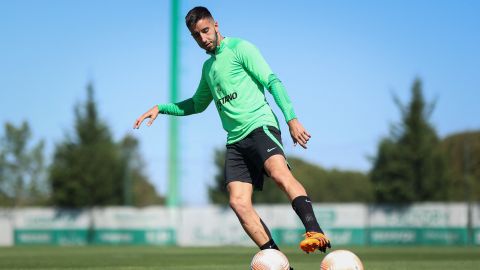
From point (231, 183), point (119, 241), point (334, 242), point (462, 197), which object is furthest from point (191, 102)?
point (462, 197)

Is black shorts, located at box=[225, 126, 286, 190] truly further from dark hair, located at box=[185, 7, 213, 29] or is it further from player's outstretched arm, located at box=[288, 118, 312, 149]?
dark hair, located at box=[185, 7, 213, 29]

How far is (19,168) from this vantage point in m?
50.0

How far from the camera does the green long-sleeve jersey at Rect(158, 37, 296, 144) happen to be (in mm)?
7160

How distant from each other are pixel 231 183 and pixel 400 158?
36.6 meters

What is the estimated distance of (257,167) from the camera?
7258 mm

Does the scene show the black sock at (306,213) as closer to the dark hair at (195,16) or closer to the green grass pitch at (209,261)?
the dark hair at (195,16)

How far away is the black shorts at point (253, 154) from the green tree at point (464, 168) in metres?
31.3

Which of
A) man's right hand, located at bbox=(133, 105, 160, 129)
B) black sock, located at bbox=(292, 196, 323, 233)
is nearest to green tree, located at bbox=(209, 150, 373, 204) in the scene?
man's right hand, located at bbox=(133, 105, 160, 129)

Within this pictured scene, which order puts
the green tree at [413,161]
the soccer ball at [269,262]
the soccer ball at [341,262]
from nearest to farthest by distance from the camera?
the soccer ball at [341,262], the soccer ball at [269,262], the green tree at [413,161]

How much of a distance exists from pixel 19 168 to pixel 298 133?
45.7 meters

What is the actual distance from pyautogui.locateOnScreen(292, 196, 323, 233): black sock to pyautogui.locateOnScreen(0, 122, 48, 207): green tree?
1776 inches

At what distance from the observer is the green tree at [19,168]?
163 ft

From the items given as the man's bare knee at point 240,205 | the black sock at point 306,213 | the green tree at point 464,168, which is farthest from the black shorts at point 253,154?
the green tree at point 464,168

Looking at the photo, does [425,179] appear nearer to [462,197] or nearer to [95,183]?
[462,197]
